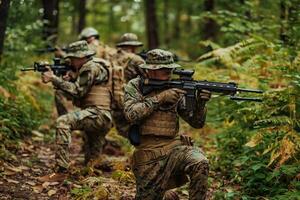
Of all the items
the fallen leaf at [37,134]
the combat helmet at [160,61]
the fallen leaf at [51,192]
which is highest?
the combat helmet at [160,61]

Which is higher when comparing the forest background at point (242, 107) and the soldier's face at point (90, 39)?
the soldier's face at point (90, 39)

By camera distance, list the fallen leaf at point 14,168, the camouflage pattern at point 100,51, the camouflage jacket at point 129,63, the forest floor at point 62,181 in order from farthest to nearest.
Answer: the camouflage pattern at point 100,51, the camouflage jacket at point 129,63, the fallen leaf at point 14,168, the forest floor at point 62,181

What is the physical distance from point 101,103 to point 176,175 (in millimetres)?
2659

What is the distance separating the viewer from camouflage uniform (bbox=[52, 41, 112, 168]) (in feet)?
26.3

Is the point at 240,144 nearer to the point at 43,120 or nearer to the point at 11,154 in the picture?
the point at 11,154

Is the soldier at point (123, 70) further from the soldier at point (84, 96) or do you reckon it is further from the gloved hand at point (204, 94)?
the gloved hand at point (204, 94)

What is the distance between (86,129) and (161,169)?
2.56m

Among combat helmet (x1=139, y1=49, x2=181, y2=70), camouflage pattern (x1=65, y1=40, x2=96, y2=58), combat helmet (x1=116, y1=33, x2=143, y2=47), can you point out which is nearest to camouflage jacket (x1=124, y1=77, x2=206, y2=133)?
combat helmet (x1=139, y1=49, x2=181, y2=70)

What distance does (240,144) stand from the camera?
8.81 meters

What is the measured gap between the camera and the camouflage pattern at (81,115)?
26.2ft

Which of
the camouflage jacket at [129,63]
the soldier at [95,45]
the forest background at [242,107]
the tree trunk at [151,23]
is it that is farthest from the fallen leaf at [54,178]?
the tree trunk at [151,23]

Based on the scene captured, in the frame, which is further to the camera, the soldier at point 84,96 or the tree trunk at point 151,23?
the tree trunk at point 151,23

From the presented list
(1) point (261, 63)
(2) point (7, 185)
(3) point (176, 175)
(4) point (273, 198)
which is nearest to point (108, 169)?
(2) point (7, 185)

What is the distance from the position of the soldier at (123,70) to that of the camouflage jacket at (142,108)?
2726 mm
